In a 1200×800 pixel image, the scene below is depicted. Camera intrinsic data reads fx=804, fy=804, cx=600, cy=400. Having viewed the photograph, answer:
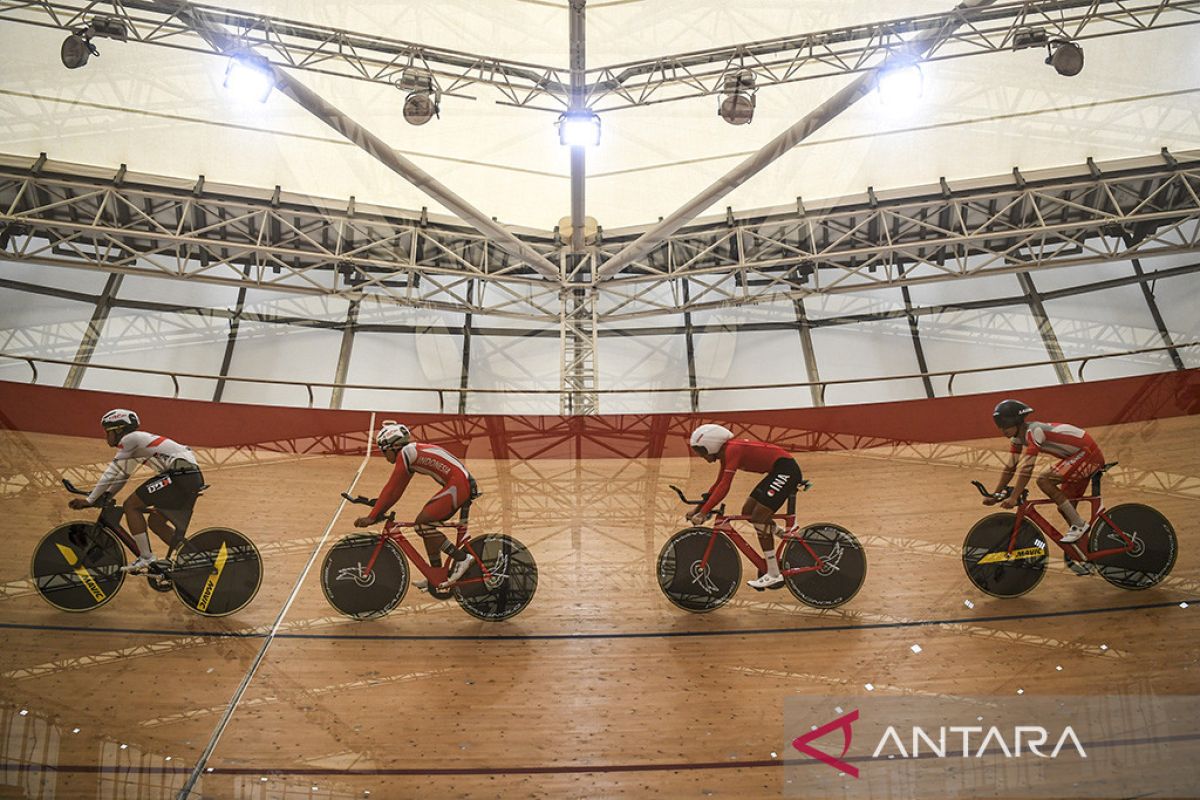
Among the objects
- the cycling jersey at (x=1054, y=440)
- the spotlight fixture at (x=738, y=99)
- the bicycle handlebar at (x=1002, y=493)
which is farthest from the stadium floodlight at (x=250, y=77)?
the cycling jersey at (x=1054, y=440)

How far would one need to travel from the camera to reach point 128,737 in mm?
4473

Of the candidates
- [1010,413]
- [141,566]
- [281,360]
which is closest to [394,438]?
[141,566]

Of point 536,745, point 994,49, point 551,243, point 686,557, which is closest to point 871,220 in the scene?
point 994,49

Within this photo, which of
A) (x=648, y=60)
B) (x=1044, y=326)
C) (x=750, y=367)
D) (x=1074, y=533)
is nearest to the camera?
(x=1074, y=533)

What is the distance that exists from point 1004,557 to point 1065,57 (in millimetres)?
5553

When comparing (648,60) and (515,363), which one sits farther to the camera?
(515,363)

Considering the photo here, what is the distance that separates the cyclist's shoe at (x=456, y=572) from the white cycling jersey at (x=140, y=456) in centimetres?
226

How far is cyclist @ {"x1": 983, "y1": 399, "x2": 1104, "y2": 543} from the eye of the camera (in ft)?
20.5

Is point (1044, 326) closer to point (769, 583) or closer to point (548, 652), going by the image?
point (769, 583)

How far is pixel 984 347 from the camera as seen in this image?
9.45 metres

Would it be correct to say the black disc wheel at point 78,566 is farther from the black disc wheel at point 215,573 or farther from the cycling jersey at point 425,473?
the cycling jersey at point 425,473

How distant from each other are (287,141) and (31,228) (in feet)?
11.9

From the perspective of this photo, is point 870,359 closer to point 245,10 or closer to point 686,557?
point 686,557

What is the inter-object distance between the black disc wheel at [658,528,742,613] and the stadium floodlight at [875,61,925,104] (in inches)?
221
